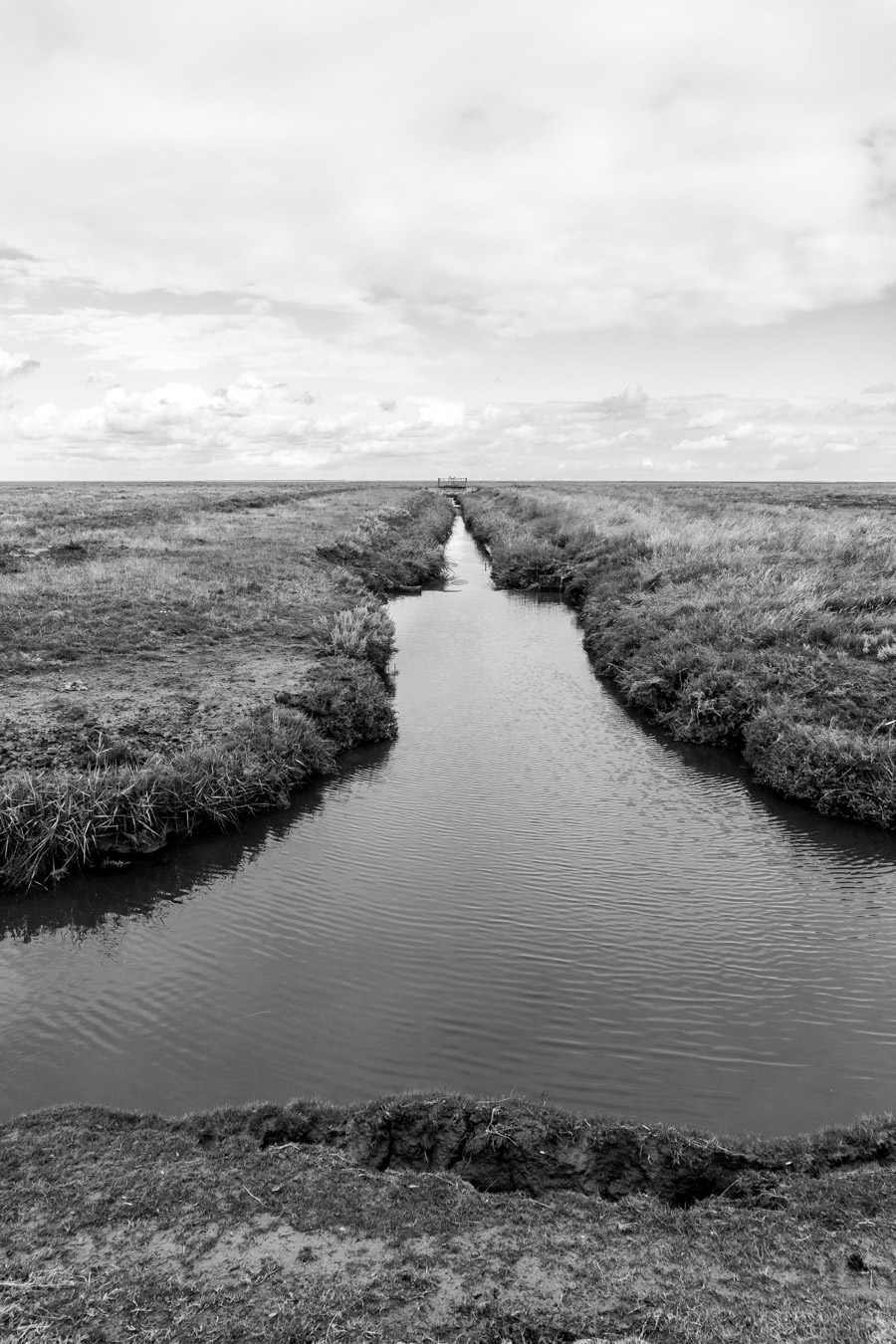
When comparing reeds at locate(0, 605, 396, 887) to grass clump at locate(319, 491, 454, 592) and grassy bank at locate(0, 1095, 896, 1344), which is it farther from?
grass clump at locate(319, 491, 454, 592)

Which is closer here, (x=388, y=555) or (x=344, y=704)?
(x=344, y=704)

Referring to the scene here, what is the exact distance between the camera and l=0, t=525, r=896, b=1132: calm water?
274 inches

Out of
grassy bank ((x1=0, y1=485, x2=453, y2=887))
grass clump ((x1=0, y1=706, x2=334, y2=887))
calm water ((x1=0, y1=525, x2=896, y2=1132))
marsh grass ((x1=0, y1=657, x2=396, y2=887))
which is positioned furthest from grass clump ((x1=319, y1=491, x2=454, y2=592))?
calm water ((x1=0, y1=525, x2=896, y2=1132))

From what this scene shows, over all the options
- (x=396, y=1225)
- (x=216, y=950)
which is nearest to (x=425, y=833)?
(x=216, y=950)

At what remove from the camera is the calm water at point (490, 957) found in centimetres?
696

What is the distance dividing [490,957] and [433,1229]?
412 cm

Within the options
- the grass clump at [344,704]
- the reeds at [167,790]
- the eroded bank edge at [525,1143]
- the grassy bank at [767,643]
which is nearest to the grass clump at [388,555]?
the grassy bank at [767,643]

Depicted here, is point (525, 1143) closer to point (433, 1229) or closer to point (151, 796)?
point (433, 1229)

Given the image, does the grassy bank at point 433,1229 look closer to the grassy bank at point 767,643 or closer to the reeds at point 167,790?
the reeds at point 167,790

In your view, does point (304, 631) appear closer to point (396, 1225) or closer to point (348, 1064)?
point (348, 1064)

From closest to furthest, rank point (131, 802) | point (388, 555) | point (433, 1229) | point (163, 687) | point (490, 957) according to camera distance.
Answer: point (433, 1229), point (490, 957), point (131, 802), point (163, 687), point (388, 555)

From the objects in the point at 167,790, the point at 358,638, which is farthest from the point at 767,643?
the point at 167,790

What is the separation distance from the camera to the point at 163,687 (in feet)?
53.0

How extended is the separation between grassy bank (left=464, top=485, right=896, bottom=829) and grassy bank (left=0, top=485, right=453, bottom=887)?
7105 millimetres
